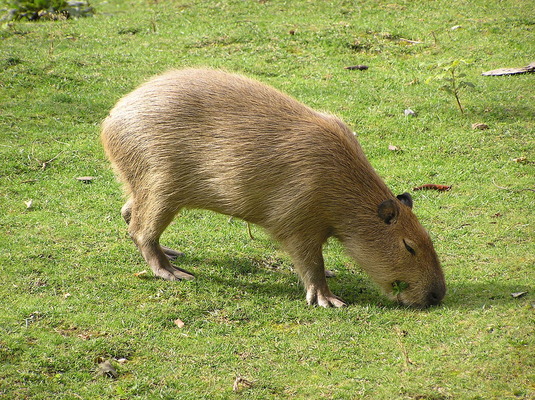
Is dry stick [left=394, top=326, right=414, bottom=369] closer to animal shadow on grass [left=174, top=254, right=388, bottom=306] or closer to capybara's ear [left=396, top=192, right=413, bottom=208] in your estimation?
animal shadow on grass [left=174, top=254, right=388, bottom=306]

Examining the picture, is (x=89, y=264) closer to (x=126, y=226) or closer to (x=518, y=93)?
(x=126, y=226)

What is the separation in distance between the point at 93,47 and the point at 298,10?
10.4ft

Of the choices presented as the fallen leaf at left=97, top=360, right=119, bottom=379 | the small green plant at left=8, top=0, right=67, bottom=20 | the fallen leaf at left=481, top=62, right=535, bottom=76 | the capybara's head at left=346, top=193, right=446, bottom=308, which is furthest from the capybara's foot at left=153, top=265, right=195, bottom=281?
the small green plant at left=8, top=0, right=67, bottom=20

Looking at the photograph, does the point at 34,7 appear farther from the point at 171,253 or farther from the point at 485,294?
the point at 485,294

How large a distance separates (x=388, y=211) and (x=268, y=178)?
0.82 m

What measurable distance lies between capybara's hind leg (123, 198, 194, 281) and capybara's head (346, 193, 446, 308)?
1.34 m

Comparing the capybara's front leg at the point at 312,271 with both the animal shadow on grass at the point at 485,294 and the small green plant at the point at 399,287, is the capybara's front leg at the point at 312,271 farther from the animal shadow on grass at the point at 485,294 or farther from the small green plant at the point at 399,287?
the animal shadow on grass at the point at 485,294

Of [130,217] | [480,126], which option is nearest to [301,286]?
[130,217]

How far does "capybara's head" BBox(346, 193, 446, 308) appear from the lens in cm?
432

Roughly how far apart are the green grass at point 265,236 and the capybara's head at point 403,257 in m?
0.16

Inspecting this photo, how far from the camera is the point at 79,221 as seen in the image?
550 cm

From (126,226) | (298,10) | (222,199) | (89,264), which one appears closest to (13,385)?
(89,264)

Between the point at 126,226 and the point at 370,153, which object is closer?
the point at 126,226

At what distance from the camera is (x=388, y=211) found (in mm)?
4336
